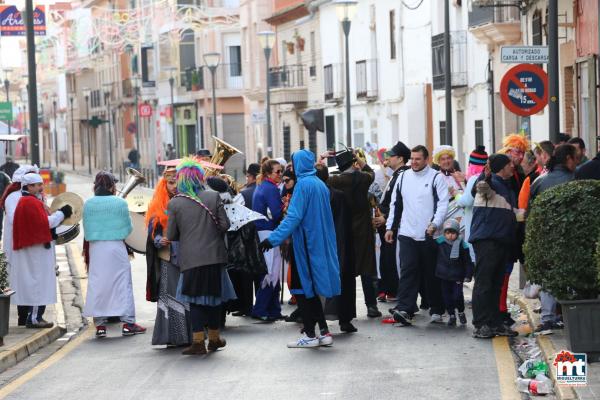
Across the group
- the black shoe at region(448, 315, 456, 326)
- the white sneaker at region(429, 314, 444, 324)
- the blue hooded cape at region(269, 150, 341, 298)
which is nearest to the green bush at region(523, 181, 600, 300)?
the blue hooded cape at region(269, 150, 341, 298)

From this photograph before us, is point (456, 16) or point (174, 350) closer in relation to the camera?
point (174, 350)

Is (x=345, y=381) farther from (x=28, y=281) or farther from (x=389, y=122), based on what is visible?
(x=389, y=122)

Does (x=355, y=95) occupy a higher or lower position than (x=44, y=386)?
higher

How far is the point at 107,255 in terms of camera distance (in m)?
14.3

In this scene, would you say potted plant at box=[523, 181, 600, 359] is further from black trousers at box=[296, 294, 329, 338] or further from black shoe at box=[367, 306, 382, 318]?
black shoe at box=[367, 306, 382, 318]

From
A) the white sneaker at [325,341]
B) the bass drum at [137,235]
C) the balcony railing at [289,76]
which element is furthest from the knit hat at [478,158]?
the balcony railing at [289,76]

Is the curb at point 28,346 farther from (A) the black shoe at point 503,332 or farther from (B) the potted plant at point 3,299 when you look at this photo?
(A) the black shoe at point 503,332

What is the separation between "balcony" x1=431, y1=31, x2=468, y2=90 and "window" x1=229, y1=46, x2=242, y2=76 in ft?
116

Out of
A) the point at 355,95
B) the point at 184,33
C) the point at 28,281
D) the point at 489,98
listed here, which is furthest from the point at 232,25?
the point at 28,281

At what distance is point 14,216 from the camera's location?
14.6 m

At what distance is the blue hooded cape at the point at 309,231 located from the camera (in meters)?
12.8

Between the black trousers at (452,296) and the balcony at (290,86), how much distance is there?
131 feet

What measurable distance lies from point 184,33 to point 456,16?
40240 millimetres

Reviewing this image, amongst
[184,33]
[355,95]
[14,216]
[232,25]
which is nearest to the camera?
[14,216]
